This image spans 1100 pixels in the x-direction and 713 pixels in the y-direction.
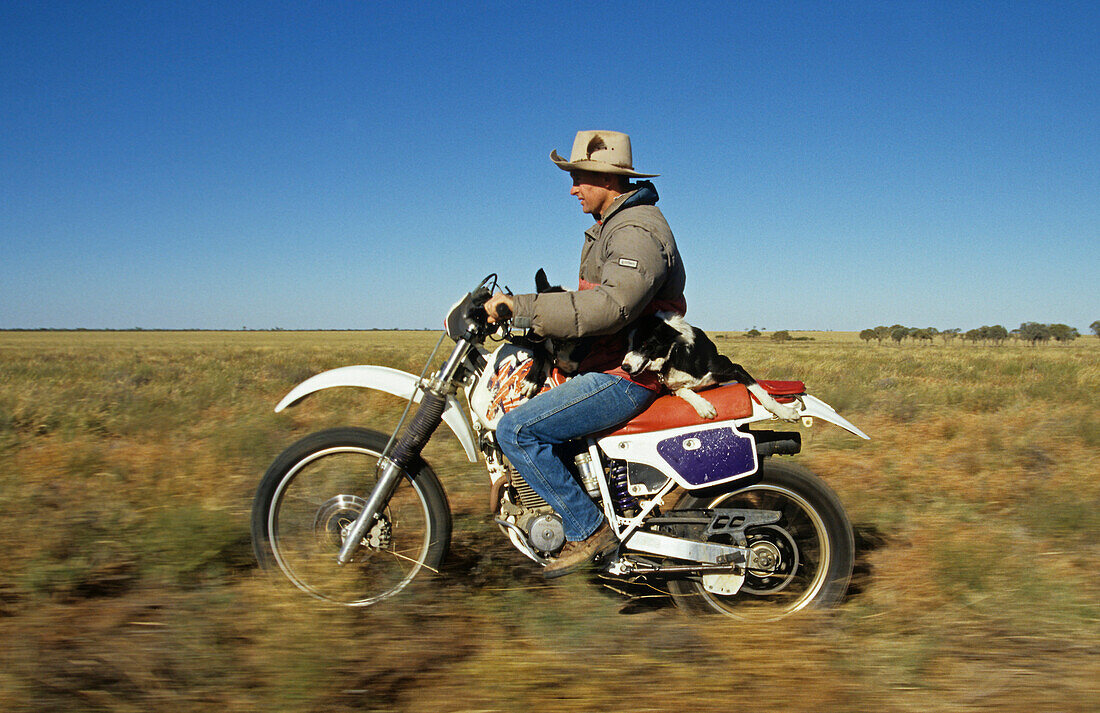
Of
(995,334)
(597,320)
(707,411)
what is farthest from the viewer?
(995,334)

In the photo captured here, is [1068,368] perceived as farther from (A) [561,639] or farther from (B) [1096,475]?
(A) [561,639]

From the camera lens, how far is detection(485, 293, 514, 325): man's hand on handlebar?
3.22 metres

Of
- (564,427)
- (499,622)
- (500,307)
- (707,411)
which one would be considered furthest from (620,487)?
(500,307)

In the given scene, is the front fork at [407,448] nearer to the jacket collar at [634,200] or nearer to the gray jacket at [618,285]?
the gray jacket at [618,285]

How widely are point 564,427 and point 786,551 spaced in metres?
1.34

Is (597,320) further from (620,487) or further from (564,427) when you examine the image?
(620,487)

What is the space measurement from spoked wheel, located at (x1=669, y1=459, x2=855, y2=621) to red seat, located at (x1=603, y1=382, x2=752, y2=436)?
1.08 feet

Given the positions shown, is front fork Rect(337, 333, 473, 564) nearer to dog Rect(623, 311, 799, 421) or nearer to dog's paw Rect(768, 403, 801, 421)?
dog Rect(623, 311, 799, 421)

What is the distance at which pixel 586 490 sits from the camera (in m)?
3.52

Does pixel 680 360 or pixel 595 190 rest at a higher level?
pixel 595 190

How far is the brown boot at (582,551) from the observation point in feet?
11.1

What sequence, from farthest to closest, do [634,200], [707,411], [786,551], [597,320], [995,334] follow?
[995,334] < [786,551] < [634,200] < [707,411] < [597,320]

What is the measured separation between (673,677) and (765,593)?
41.8 inches

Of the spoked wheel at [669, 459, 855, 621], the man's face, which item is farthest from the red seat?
the man's face
